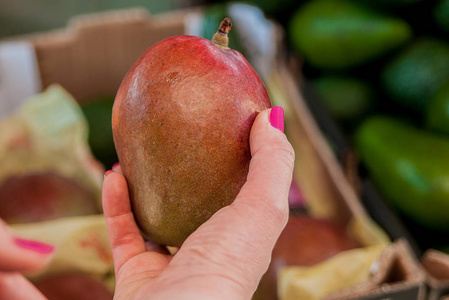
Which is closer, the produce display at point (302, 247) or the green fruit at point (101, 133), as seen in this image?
the produce display at point (302, 247)

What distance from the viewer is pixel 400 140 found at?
3.66 feet

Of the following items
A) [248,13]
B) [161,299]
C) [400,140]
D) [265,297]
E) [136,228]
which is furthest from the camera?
[248,13]

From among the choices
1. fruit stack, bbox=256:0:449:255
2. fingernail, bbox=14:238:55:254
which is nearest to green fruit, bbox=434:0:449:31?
fruit stack, bbox=256:0:449:255

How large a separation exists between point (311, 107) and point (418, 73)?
15.1 inches

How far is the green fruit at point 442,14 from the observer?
1125 mm

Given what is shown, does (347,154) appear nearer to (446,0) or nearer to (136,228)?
(446,0)

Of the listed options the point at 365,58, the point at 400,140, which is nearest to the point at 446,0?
the point at 365,58

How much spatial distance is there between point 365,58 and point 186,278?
1.08m

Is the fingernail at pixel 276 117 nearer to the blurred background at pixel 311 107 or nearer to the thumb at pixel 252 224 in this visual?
the thumb at pixel 252 224

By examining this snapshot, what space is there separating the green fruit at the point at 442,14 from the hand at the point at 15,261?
1096mm

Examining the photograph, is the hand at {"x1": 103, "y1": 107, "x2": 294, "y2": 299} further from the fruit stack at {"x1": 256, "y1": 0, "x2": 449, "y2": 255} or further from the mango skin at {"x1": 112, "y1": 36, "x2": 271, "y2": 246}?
the fruit stack at {"x1": 256, "y1": 0, "x2": 449, "y2": 255}

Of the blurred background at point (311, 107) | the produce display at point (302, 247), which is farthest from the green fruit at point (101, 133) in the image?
the produce display at point (302, 247)

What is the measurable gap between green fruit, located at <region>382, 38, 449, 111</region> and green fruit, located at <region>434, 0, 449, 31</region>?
0.16ft

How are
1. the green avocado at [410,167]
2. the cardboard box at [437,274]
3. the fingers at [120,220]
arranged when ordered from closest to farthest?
1. the fingers at [120,220]
2. the cardboard box at [437,274]
3. the green avocado at [410,167]
